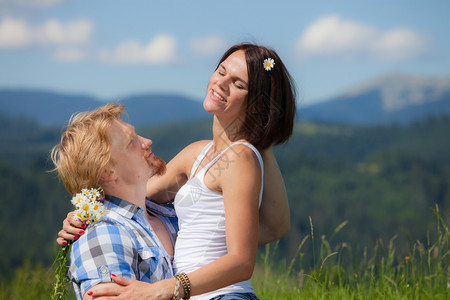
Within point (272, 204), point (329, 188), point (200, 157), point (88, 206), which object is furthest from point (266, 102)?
point (329, 188)

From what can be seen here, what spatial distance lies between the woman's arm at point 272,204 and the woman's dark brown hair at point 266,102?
6.5 inches

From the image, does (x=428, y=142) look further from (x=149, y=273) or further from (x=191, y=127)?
(x=149, y=273)

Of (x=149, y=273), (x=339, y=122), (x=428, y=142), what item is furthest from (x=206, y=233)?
(x=339, y=122)

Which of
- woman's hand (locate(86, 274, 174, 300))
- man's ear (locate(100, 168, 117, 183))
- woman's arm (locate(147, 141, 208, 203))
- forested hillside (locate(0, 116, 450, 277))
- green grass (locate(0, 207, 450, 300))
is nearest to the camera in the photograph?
woman's hand (locate(86, 274, 174, 300))

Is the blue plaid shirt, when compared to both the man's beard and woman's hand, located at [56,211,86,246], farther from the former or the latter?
the man's beard

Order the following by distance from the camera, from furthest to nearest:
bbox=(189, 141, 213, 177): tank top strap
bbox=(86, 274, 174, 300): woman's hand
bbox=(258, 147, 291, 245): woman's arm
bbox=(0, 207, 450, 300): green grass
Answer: bbox=(0, 207, 450, 300): green grass → bbox=(258, 147, 291, 245): woman's arm → bbox=(189, 141, 213, 177): tank top strap → bbox=(86, 274, 174, 300): woman's hand

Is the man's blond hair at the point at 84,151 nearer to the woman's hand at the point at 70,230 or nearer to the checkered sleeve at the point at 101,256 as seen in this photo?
the woman's hand at the point at 70,230

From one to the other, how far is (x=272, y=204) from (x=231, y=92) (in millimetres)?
716

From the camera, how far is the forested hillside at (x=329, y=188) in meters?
75.1

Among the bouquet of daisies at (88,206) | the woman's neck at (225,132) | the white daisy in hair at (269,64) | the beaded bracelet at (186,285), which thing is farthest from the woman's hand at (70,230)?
the white daisy in hair at (269,64)

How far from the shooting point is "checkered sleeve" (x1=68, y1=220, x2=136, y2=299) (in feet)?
7.63

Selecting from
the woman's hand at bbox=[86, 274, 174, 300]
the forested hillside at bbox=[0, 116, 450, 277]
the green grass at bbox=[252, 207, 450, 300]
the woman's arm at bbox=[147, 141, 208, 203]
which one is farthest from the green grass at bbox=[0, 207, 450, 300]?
the forested hillside at bbox=[0, 116, 450, 277]

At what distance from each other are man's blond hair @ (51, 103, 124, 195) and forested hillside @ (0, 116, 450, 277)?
5621 centimetres

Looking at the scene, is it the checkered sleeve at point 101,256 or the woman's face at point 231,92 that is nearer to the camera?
the checkered sleeve at point 101,256
